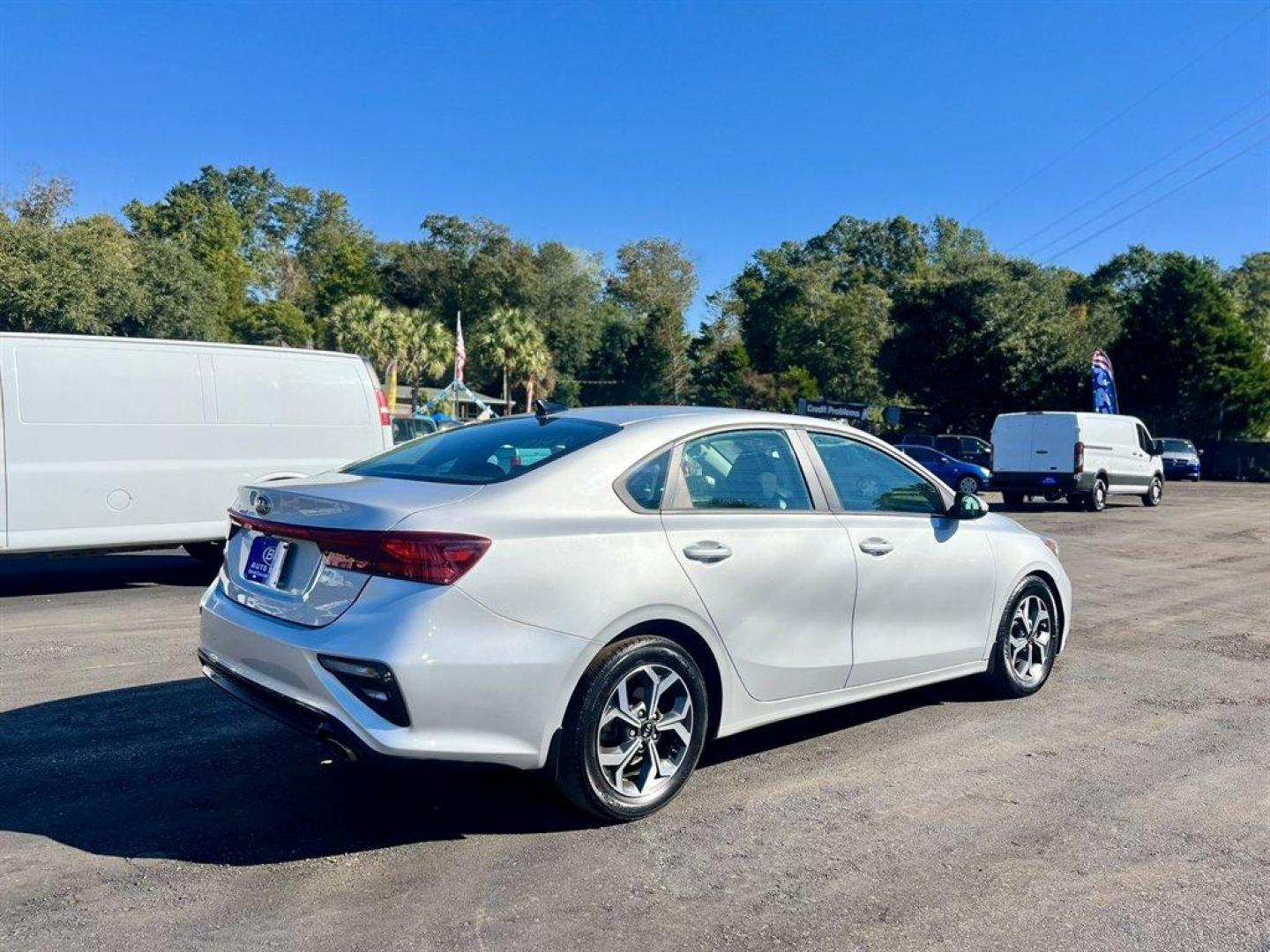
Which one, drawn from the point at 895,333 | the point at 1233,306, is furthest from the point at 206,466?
the point at 1233,306

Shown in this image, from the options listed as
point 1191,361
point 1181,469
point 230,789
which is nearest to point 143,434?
point 230,789

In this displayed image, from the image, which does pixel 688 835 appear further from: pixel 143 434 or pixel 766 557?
pixel 143 434

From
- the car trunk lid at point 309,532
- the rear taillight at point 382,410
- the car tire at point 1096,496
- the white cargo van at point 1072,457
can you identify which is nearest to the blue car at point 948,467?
the white cargo van at point 1072,457

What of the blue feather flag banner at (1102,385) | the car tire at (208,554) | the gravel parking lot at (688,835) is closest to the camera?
the gravel parking lot at (688,835)

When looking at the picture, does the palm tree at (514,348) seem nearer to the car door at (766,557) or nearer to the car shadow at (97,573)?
the car shadow at (97,573)

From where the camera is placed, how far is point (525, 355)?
55.1 meters

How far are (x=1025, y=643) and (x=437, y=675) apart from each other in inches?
149

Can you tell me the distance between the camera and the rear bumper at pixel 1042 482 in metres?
21.0

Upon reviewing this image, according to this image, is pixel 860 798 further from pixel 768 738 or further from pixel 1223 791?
pixel 1223 791

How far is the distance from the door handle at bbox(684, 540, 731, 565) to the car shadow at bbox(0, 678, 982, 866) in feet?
3.52

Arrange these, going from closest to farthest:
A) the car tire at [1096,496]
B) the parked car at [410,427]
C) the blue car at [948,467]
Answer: the car tire at [1096,496] < the parked car at [410,427] < the blue car at [948,467]

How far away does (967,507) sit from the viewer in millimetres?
5312

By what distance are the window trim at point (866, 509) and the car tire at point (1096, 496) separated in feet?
57.8

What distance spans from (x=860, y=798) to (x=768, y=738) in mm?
826
